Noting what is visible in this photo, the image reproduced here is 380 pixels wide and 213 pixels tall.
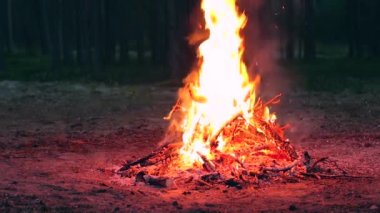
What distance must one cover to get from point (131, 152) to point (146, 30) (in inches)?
1423

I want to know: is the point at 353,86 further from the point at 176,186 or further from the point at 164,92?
the point at 176,186

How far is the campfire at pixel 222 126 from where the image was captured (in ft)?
27.9

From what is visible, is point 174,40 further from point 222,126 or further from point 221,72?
point 222,126

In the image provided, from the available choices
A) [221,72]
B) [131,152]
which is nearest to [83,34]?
[131,152]

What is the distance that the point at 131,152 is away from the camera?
400 inches

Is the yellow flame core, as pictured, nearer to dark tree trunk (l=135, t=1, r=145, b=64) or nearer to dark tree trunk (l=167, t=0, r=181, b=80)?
dark tree trunk (l=167, t=0, r=181, b=80)

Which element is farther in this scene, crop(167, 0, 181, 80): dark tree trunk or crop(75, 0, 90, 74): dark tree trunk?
crop(75, 0, 90, 74): dark tree trunk

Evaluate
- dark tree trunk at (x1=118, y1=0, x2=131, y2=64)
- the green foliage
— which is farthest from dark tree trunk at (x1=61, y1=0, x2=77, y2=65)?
the green foliage

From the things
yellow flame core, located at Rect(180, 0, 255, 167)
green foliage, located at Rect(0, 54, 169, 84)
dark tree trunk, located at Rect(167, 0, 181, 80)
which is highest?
yellow flame core, located at Rect(180, 0, 255, 167)

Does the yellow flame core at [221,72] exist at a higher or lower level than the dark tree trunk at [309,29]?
higher

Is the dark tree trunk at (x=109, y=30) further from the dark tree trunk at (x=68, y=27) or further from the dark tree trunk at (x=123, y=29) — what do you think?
the dark tree trunk at (x=68, y=27)

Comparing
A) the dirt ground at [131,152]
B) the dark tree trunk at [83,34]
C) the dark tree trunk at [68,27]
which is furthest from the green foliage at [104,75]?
the dirt ground at [131,152]

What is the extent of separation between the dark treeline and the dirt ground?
15.5 ft

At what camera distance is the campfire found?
8.51 meters
